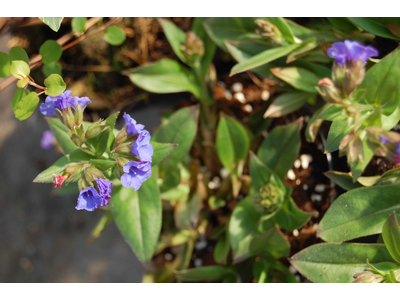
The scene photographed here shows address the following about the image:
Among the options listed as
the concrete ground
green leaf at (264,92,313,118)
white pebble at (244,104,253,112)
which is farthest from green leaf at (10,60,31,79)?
the concrete ground

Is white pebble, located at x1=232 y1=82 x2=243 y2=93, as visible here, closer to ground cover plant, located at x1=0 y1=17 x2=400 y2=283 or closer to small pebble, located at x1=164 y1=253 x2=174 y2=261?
ground cover plant, located at x1=0 y1=17 x2=400 y2=283

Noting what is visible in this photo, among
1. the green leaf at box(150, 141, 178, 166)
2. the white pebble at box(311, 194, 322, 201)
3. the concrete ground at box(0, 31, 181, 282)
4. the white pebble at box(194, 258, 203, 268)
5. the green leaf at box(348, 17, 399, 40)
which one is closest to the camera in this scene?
the green leaf at box(150, 141, 178, 166)

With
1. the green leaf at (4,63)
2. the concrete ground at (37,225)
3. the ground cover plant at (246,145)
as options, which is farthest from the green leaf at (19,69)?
the concrete ground at (37,225)

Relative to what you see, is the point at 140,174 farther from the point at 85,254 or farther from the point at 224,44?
the point at 85,254

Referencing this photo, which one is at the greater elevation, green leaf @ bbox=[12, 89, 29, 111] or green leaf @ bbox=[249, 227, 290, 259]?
green leaf @ bbox=[12, 89, 29, 111]

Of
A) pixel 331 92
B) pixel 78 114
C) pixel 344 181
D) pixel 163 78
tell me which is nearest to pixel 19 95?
pixel 78 114

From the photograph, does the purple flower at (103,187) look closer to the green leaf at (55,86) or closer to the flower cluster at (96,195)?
the flower cluster at (96,195)
